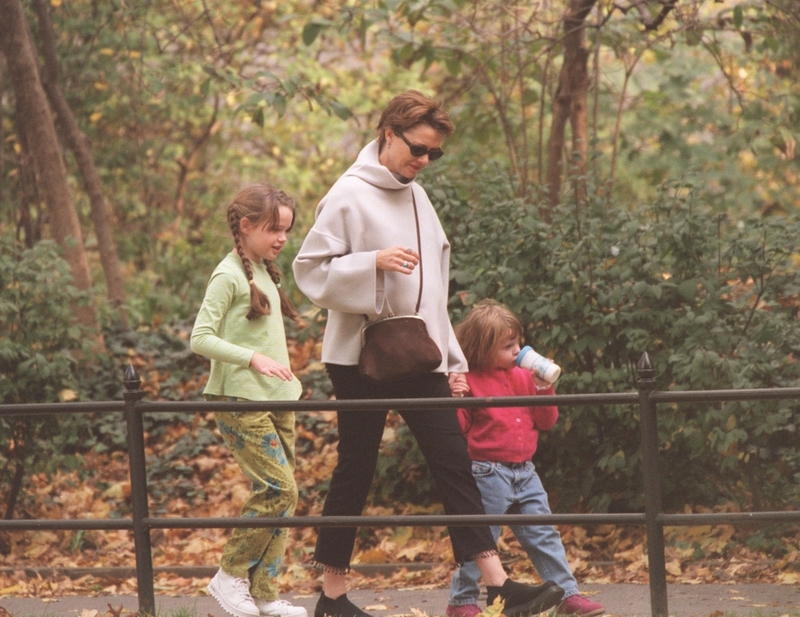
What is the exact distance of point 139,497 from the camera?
457cm

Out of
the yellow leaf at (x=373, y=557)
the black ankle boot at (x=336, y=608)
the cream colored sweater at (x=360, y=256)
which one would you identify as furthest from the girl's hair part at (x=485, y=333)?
the yellow leaf at (x=373, y=557)

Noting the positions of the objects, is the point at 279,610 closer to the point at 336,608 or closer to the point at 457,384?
the point at 336,608

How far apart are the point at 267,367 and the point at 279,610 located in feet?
3.36

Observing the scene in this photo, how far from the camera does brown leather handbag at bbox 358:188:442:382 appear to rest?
4.18 meters

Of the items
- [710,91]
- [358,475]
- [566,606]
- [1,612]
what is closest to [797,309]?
[566,606]

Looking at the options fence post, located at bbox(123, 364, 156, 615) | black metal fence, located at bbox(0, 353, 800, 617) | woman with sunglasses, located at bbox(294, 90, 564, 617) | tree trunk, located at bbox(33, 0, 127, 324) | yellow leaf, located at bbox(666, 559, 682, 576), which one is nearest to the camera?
black metal fence, located at bbox(0, 353, 800, 617)

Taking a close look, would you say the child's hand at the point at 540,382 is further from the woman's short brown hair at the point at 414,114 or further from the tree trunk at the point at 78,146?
the tree trunk at the point at 78,146

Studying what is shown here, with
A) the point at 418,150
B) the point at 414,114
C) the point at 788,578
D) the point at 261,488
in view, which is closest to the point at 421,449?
the point at 261,488

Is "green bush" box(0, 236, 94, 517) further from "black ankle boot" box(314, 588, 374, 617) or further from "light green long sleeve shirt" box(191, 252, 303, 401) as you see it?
"black ankle boot" box(314, 588, 374, 617)

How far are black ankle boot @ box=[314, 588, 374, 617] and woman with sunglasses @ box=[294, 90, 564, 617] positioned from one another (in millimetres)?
316

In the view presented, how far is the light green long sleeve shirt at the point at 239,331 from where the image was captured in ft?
14.6

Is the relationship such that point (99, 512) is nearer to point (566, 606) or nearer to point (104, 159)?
point (566, 606)

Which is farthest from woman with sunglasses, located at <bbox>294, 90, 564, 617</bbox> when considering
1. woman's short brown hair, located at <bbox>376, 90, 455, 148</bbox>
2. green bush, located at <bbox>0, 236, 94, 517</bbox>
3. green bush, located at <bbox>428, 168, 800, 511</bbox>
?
green bush, located at <bbox>0, 236, 94, 517</bbox>

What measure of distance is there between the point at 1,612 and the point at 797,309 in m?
4.22
